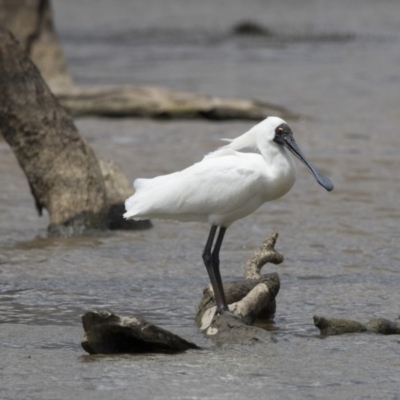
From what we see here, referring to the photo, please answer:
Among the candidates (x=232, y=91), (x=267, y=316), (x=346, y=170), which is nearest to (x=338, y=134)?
(x=346, y=170)

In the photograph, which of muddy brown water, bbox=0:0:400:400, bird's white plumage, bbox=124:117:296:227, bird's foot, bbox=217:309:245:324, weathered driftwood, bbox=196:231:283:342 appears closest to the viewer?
muddy brown water, bbox=0:0:400:400

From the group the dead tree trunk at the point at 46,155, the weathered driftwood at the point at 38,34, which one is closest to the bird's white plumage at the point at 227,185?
the dead tree trunk at the point at 46,155

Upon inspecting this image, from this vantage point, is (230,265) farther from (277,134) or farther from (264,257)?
(277,134)

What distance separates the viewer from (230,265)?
9.21 metres

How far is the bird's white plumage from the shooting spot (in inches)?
283

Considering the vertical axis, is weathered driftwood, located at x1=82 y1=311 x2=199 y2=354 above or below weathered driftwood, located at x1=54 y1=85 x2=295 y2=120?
above

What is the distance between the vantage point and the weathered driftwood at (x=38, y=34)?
17844mm

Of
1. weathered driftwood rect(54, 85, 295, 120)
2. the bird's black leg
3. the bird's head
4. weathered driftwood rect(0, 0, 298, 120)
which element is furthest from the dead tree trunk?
weathered driftwood rect(54, 85, 295, 120)

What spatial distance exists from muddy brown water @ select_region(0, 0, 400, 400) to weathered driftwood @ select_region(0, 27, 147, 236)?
→ 26cm

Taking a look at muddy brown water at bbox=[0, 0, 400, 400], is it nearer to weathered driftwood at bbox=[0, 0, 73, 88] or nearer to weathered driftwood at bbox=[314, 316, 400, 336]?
weathered driftwood at bbox=[314, 316, 400, 336]

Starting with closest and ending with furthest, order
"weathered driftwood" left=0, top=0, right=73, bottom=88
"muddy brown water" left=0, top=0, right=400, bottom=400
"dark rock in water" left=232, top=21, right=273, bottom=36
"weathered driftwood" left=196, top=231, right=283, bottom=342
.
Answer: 1. "muddy brown water" left=0, top=0, right=400, bottom=400
2. "weathered driftwood" left=196, top=231, right=283, bottom=342
3. "weathered driftwood" left=0, top=0, right=73, bottom=88
4. "dark rock in water" left=232, top=21, right=273, bottom=36

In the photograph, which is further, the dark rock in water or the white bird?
the dark rock in water

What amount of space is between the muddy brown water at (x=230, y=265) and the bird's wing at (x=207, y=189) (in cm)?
68

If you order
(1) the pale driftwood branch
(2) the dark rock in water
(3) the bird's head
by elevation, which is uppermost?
(3) the bird's head
